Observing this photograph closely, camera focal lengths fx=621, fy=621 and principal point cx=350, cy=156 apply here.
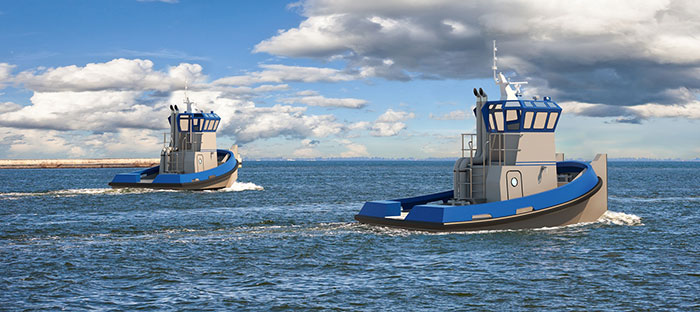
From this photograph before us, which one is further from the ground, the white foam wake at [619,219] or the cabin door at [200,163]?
the cabin door at [200,163]

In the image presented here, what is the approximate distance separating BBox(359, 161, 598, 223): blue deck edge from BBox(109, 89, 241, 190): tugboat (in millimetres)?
21956

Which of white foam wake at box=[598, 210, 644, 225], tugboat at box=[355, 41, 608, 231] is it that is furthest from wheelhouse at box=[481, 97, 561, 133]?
white foam wake at box=[598, 210, 644, 225]

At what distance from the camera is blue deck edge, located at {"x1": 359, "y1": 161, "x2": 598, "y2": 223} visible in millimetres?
20031

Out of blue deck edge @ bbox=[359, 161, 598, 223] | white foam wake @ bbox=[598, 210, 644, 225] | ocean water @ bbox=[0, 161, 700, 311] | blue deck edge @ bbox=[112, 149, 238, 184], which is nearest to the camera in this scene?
ocean water @ bbox=[0, 161, 700, 311]

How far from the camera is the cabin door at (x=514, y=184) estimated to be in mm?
21562

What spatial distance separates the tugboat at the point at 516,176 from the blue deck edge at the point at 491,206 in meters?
0.03

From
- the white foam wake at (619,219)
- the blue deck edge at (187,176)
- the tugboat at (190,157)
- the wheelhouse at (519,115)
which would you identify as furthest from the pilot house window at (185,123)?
the white foam wake at (619,219)

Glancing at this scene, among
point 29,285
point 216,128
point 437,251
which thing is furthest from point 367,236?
point 216,128

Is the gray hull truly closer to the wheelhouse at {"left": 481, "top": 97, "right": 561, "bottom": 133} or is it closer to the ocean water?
the ocean water

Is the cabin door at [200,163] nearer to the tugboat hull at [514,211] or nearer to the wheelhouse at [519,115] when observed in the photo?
the tugboat hull at [514,211]

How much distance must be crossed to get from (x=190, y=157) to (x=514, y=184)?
2672cm

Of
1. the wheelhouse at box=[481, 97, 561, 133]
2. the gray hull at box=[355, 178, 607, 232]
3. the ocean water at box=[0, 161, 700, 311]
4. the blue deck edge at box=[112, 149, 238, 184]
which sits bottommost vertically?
the ocean water at box=[0, 161, 700, 311]

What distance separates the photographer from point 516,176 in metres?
21.8

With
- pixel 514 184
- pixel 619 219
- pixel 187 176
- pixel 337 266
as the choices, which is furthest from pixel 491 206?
pixel 187 176
